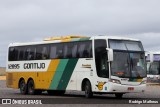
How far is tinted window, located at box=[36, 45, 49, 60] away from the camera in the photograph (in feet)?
97.2

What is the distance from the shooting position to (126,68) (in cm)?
Answer: 2502

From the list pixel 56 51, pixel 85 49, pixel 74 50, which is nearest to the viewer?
pixel 85 49

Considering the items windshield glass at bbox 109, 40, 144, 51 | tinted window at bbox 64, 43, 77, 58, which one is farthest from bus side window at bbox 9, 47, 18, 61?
windshield glass at bbox 109, 40, 144, 51

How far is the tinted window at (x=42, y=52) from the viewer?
29619 mm

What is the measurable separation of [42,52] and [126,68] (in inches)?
266

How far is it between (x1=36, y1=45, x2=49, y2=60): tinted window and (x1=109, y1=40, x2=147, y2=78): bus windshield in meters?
5.59

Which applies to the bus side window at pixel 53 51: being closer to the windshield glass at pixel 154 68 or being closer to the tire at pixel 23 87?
the tire at pixel 23 87

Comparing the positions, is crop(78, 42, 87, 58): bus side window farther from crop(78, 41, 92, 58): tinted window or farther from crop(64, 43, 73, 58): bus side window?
crop(64, 43, 73, 58): bus side window

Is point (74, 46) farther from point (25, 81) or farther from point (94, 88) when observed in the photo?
point (25, 81)

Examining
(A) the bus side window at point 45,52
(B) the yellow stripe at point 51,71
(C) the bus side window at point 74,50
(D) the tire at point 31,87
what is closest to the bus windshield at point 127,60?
(C) the bus side window at point 74,50

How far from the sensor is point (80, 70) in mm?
26703

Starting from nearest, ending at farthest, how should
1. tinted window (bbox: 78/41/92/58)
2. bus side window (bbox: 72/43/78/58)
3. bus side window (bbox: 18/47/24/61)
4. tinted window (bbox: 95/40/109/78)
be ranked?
tinted window (bbox: 95/40/109/78)
tinted window (bbox: 78/41/92/58)
bus side window (bbox: 72/43/78/58)
bus side window (bbox: 18/47/24/61)

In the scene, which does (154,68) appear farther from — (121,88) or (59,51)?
(121,88)

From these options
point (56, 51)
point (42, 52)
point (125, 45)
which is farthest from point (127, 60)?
point (42, 52)
